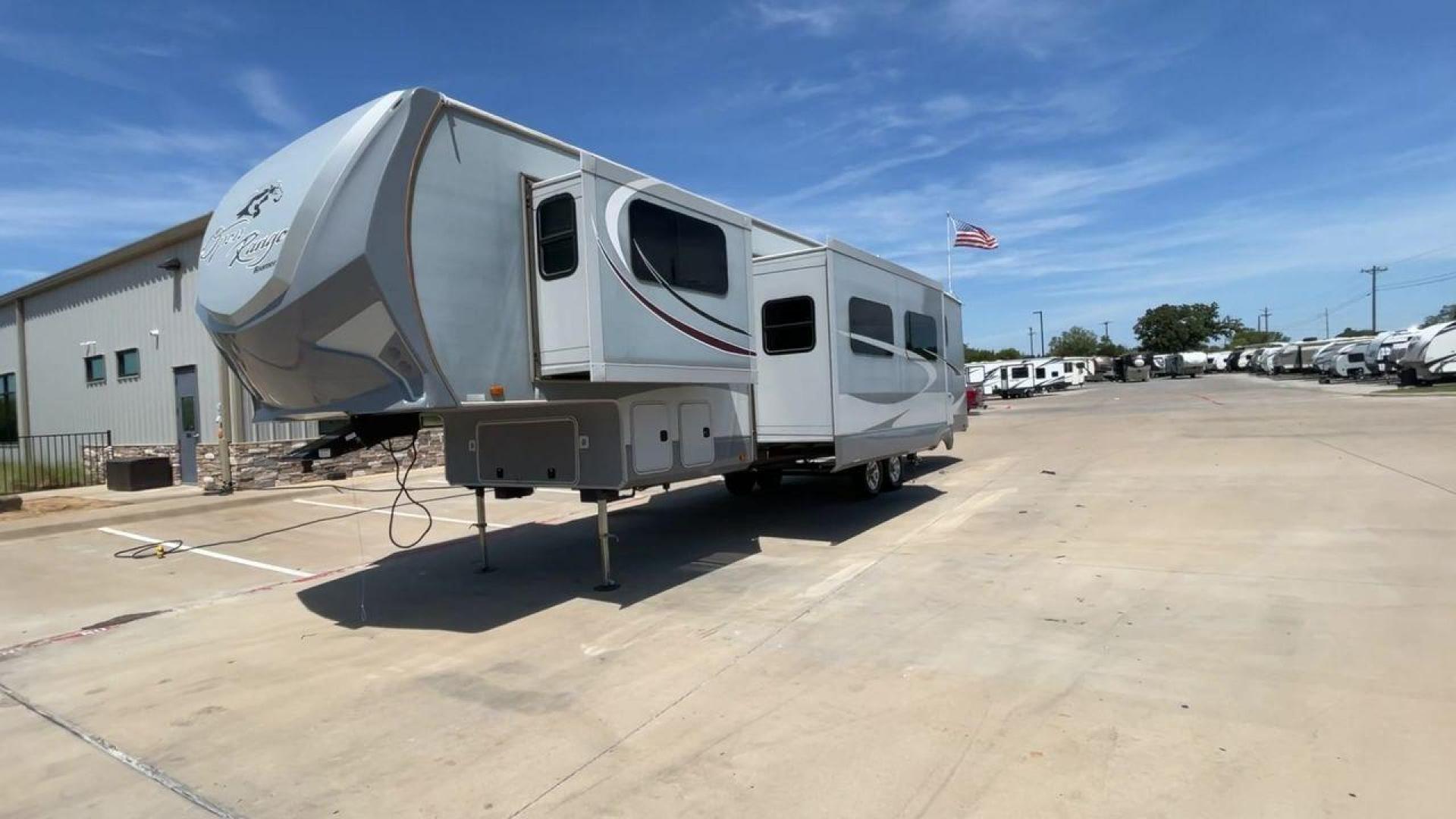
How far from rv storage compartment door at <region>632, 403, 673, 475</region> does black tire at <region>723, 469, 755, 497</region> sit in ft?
15.8

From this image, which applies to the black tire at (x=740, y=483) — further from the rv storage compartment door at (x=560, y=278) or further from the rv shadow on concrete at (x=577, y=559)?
the rv storage compartment door at (x=560, y=278)

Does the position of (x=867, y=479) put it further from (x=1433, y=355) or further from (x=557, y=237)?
(x=1433, y=355)

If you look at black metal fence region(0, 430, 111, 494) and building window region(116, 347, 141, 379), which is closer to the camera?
black metal fence region(0, 430, 111, 494)

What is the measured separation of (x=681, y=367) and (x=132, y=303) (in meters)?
17.3

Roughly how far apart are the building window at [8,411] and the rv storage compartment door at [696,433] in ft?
81.3

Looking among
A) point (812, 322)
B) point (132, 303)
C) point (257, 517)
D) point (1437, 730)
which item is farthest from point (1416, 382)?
point (132, 303)

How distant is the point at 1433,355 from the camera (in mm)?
29734

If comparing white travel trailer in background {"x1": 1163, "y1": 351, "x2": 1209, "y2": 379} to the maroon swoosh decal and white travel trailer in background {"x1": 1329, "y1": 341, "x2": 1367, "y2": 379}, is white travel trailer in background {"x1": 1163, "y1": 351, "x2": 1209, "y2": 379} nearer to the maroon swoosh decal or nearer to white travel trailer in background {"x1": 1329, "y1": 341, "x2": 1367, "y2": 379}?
white travel trailer in background {"x1": 1329, "y1": 341, "x2": 1367, "y2": 379}

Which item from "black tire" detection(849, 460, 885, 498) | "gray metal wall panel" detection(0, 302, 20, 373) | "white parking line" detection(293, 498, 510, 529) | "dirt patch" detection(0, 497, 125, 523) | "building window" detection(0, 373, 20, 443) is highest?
"gray metal wall panel" detection(0, 302, 20, 373)

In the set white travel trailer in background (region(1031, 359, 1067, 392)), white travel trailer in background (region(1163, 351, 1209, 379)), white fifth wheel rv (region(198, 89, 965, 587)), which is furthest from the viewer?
white travel trailer in background (region(1163, 351, 1209, 379))

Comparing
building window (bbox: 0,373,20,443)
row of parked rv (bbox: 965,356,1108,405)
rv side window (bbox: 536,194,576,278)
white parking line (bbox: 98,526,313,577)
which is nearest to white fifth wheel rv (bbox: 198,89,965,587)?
rv side window (bbox: 536,194,576,278)

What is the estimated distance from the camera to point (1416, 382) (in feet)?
103

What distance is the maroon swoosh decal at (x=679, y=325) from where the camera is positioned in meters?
5.76

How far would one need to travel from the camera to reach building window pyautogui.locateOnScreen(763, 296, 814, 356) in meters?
8.33
